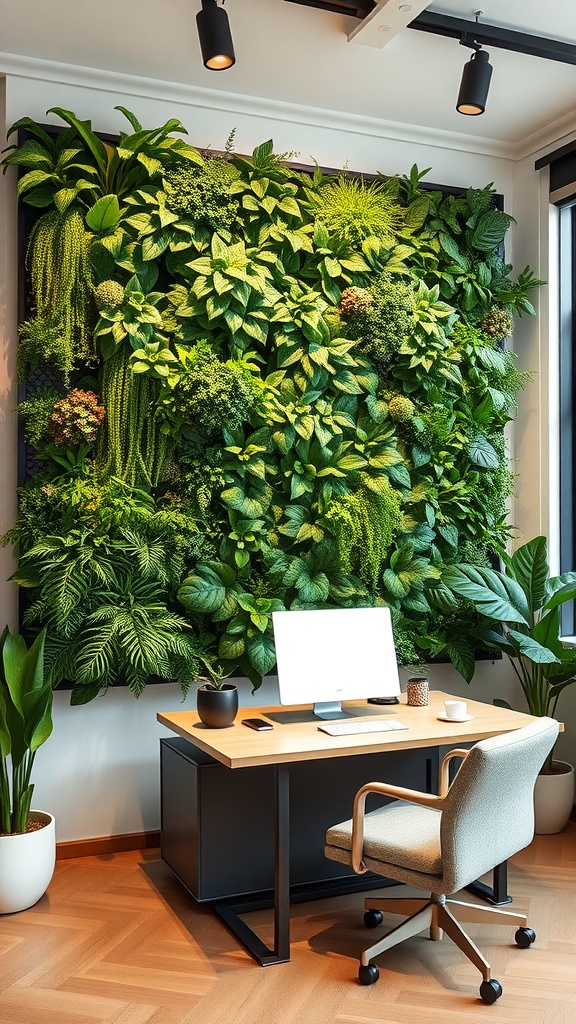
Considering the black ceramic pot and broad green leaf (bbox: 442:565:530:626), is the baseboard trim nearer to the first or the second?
the black ceramic pot

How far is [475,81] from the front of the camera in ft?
11.0

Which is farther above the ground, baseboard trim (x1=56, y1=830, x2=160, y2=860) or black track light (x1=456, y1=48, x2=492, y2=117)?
black track light (x1=456, y1=48, x2=492, y2=117)

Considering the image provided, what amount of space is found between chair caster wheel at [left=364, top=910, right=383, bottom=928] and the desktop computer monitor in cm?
67

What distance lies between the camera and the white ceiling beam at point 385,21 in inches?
123

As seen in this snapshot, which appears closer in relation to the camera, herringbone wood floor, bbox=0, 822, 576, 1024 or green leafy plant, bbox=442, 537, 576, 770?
herringbone wood floor, bbox=0, 822, 576, 1024

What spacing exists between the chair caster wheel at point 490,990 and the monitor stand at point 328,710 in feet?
3.26

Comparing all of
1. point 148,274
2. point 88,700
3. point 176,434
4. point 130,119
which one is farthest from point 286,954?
point 130,119

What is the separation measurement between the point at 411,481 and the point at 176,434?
1.18 metres

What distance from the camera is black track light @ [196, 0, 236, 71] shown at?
2.98m

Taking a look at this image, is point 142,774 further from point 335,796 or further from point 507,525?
point 507,525

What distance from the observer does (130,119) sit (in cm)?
363

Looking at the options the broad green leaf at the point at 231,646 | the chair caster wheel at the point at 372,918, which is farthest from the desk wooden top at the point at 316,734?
the chair caster wheel at the point at 372,918

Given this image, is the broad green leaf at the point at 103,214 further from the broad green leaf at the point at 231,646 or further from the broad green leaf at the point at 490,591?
the broad green leaf at the point at 490,591

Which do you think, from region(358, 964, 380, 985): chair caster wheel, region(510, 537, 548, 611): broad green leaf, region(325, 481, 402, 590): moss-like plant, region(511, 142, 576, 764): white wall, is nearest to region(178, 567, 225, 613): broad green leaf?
region(325, 481, 402, 590): moss-like plant
